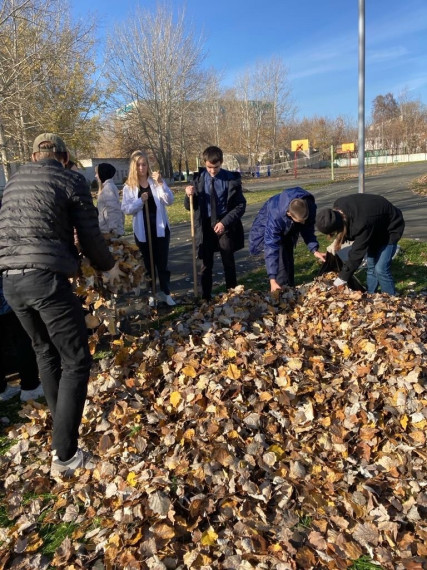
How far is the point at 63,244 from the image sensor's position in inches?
88.0

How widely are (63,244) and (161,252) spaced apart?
9.21 feet

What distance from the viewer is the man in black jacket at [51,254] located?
216 cm

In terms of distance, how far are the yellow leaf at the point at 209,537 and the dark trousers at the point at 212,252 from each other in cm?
318

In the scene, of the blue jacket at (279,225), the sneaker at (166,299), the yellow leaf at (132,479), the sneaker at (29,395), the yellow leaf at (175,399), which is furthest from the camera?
the sneaker at (166,299)

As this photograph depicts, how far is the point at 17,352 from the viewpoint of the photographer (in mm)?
3293

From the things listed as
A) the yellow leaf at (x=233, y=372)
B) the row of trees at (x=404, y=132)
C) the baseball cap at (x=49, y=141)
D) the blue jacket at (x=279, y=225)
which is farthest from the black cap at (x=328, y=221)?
the row of trees at (x=404, y=132)

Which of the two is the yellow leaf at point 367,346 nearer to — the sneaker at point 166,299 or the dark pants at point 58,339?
the dark pants at point 58,339

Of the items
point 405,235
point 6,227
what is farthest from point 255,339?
point 405,235

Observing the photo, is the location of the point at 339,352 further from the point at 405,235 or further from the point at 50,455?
the point at 405,235

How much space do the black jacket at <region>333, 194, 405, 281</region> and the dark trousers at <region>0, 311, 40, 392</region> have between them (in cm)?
286

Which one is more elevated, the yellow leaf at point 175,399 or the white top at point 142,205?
the white top at point 142,205

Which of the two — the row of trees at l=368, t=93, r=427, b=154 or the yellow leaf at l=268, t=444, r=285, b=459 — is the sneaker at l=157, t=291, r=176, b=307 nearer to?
the yellow leaf at l=268, t=444, r=285, b=459

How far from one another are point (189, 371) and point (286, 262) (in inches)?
81.2

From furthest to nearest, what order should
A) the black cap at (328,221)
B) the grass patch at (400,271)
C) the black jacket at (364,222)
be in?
the grass patch at (400,271) < the black jacket at (364,222) < the black cap at (328,221)
